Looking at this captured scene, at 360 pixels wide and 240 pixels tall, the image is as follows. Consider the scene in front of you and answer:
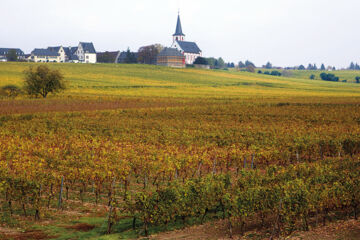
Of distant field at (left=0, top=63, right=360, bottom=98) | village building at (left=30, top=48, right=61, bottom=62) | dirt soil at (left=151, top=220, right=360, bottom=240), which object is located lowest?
dirt soil at (left=151, top=220, right=360, bottom=240)

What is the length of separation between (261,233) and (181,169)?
11.1m

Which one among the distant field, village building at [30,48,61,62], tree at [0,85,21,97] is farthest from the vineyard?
village building at [30,48,61,62]

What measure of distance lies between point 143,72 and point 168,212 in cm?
12323

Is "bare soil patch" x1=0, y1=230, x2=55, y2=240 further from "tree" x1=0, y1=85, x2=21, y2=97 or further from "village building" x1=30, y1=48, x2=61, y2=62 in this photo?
"village building" x1=30, y1=48, x2=61, y2=62

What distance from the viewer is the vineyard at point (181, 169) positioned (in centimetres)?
1686

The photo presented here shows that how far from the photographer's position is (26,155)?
2809 cm

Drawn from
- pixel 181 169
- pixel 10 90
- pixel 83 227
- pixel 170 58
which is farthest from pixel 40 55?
pixel 83 227

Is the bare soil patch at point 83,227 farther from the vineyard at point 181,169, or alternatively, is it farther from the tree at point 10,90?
the tree at point 10,90

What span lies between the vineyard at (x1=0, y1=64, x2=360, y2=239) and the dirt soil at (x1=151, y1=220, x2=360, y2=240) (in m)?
0.35

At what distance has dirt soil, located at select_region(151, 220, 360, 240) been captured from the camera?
14648mm

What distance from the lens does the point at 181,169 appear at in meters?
26.6

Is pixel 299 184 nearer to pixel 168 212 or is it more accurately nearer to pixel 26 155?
pixel 168 212

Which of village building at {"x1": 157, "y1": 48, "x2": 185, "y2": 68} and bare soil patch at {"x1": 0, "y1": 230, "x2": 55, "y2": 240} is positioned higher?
village building at {"x1": 157, "y1": 48, "x2": 185, "y2": 68}

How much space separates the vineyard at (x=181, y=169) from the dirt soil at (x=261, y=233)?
35 centimetres
